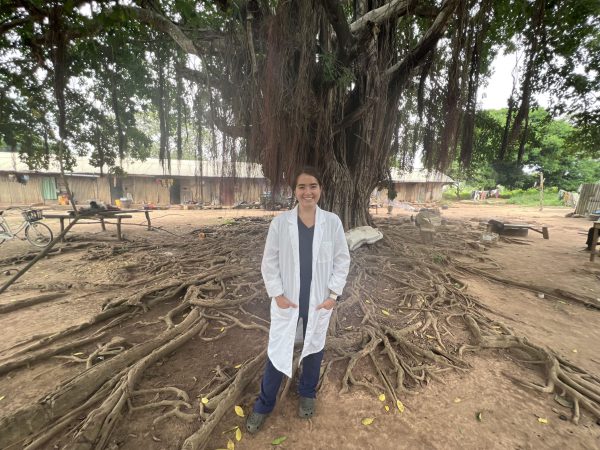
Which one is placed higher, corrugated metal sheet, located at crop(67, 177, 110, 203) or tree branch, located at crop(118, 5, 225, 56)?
tree branch, located at crop(118, 5, 225, 56)

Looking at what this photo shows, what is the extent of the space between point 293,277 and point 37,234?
9.38 m

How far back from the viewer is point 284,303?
1.82 m

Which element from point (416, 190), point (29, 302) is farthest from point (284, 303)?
point (416, 190)

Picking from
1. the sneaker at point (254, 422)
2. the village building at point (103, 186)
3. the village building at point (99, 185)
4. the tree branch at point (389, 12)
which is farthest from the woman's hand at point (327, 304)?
the village building at point (99, 185)

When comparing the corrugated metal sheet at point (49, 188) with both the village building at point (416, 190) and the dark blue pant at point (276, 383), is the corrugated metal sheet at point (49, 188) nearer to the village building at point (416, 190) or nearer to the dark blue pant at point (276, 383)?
the dark blue pant at point (276, 383)

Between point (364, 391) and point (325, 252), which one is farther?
point (364, 391)

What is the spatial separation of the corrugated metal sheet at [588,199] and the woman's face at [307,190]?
19.8 meters

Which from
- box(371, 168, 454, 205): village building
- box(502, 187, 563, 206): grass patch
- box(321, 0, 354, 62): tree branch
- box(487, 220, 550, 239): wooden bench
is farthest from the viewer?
box(371, 168, 454, 205): village building

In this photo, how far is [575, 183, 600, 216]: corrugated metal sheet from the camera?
1412 cm

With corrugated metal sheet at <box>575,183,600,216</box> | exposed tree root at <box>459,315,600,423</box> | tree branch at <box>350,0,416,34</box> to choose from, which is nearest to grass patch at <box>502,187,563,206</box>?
corrugated metal sheet at <box>575,183,600,216</box>

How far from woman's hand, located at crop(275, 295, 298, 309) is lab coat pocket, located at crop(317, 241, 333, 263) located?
0.36 meters

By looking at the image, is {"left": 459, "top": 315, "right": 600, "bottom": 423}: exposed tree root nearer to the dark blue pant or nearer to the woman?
the dark blue pant

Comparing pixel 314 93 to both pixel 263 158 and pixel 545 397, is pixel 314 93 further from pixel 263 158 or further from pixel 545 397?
pixel 545 397

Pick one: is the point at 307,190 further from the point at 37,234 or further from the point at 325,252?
the point at 37,234
